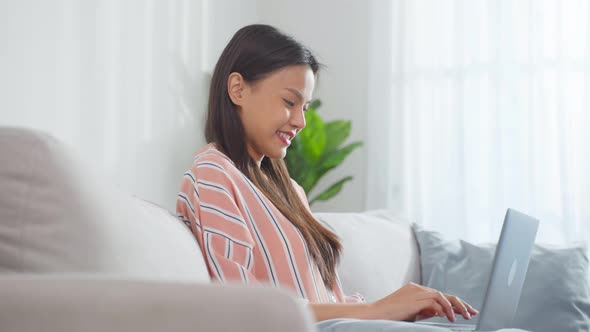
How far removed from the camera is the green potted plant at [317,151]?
3.92 meters

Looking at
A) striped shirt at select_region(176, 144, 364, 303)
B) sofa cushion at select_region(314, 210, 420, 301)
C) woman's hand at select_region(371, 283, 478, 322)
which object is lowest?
sofa cushion at select_region(314, 210, 420, 301)

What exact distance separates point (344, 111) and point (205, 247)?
3.05 meters

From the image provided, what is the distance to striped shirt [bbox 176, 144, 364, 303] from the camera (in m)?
1.38

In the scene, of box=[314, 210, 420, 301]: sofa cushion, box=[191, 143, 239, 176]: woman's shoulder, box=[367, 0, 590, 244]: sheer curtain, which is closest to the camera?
box=[191, 143, 239, 176]: woman's shoulder

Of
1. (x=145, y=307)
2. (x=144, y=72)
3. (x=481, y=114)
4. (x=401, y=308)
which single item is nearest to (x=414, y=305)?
(x=401, y=308)

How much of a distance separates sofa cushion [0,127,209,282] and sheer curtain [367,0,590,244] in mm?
3121

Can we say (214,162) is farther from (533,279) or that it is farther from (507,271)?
(533,279)

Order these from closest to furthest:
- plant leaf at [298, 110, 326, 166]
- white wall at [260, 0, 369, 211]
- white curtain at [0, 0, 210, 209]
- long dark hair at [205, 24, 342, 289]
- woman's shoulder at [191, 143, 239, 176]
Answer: woman's shoulder at [191, 143, 239, 176] → long dark hair at [205, 24, 342, 289] → white curtain at [0, 0, 210, 209] → plant leaf at [298, 110, 326, 166] → white wall at [260, 0, 369, 211]

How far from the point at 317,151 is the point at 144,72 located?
3.23 ft

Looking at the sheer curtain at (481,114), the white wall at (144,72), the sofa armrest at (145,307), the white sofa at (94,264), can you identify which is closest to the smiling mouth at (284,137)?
the white sofa at (94,264)

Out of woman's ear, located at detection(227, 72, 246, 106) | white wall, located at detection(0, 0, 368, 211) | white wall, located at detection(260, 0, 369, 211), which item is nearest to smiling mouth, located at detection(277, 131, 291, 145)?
woman's ear, located at detection(227, 72, 246, 106)

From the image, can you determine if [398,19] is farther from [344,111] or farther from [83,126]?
[83,126]

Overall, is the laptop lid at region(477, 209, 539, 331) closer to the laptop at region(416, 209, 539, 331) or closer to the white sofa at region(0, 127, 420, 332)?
the laptop at region(416, 209, 539, 331)

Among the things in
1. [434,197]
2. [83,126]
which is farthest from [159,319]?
[434,197]
